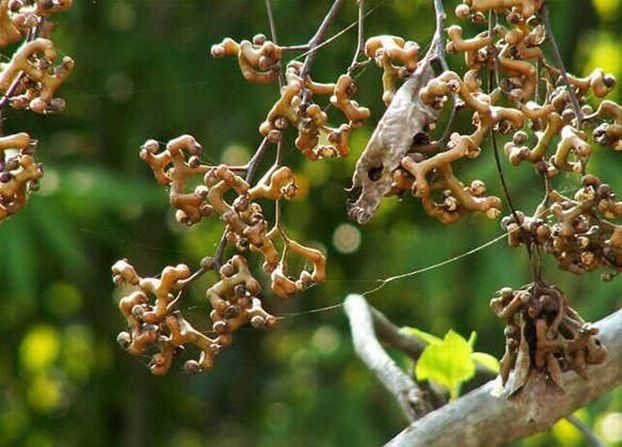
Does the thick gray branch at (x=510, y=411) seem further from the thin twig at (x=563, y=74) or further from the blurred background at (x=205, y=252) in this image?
the blurred background at (x=205, y=252)

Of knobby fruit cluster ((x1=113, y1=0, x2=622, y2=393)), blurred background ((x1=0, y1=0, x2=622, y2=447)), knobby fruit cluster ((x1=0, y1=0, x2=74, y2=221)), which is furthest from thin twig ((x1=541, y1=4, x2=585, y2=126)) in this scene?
blurred background ((x1=0, y1=0, x2=622, y2=447))

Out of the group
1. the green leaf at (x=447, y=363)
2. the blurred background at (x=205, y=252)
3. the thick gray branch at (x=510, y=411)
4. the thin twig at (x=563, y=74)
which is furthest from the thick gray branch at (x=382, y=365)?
the blurred background at (x=205, y=252)

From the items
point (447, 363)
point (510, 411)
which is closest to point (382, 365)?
point (447, 363)

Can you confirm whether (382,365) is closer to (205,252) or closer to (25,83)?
(25,83)

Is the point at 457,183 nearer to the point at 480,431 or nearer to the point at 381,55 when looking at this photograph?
the point at 381,55

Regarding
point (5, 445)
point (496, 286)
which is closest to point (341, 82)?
point (496, 286)
